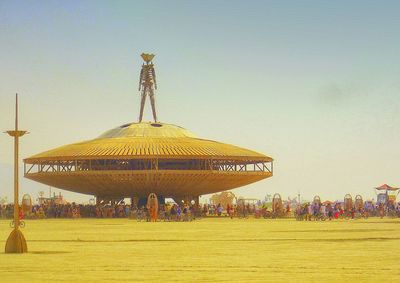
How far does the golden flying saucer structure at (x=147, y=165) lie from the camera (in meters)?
82.8

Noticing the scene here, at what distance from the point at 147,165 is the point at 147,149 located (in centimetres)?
268

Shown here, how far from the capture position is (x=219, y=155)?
83000 mm

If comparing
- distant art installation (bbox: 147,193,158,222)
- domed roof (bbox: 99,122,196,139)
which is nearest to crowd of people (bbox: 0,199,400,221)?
distant art installation (bbox: 147,193,158,222)

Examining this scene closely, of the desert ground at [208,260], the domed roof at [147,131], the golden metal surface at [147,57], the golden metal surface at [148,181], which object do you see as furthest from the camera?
the golden metal surface at [147,57]

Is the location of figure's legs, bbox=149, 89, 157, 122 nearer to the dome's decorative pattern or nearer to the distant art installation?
the dome's decorative pattern

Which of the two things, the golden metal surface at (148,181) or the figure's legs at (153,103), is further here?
the figure's legs at (153,103)

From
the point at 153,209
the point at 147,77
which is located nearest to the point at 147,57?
the point at 147,77

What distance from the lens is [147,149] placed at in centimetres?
8362

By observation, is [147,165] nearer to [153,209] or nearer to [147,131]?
[147,131]

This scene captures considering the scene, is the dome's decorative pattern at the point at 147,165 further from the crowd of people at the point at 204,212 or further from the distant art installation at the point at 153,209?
the distant art installation at the point at 153,209

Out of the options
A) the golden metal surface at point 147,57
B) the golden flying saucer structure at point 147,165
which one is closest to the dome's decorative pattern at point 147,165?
the golden flying saucer structure at point 147,165

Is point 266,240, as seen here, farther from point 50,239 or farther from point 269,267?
point 269,267

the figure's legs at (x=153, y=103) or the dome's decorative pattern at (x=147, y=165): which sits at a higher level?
the figure's legs at (x=153, y=103)

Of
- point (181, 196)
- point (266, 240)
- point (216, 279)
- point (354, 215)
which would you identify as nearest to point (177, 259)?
point (216, 279)
